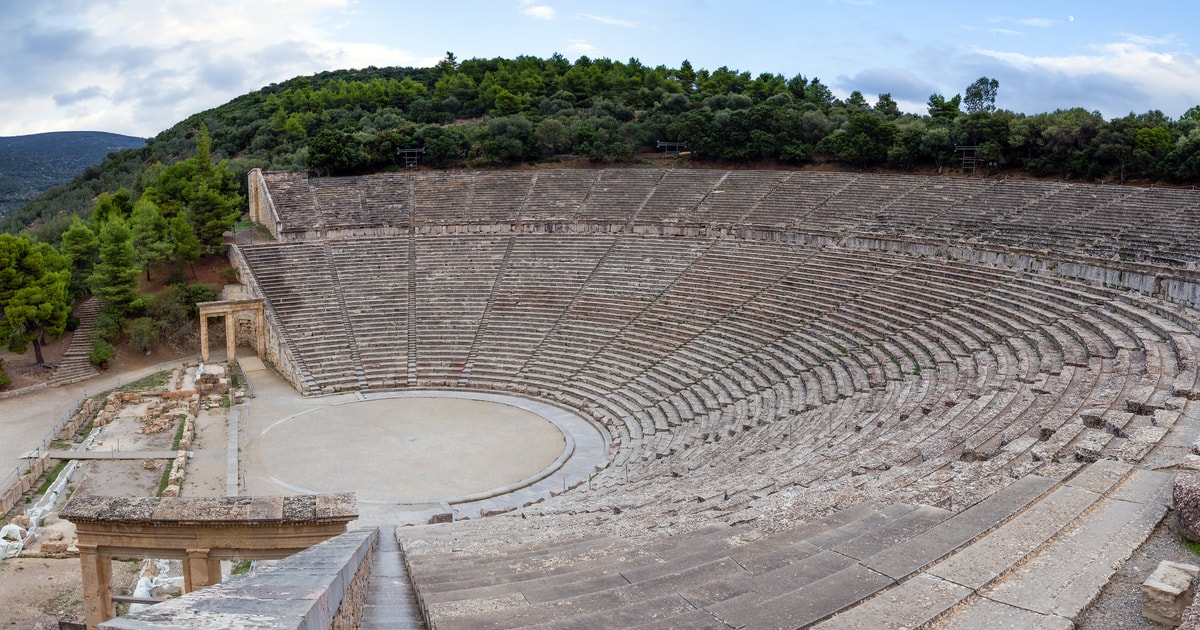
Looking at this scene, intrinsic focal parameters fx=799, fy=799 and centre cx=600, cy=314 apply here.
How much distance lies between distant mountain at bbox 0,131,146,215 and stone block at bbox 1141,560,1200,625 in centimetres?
8601

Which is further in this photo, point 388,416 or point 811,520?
point 388,416

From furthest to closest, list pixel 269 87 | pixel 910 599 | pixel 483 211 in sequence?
1. pixel 269 87
2. pixel 483 211
3. pixel 910 599

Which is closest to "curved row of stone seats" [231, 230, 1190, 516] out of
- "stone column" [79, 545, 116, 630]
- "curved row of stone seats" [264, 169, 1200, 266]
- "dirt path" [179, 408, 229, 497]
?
"curved row of stone seats" [264, 169, 1200, 266]

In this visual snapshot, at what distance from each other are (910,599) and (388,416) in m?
18.2

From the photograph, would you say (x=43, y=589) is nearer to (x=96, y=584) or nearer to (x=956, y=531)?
(x=96, y=584)

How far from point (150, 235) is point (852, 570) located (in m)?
30.8

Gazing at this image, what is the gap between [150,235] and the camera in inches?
1171

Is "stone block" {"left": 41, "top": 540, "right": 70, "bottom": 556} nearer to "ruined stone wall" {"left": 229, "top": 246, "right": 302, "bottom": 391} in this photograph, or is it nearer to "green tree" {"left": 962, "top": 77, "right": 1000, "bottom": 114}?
"ruined stone wall" {"left": 229, "top": 246, "right": 302, "bottom": 391}

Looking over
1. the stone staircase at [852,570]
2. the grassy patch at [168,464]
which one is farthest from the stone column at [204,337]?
the stone staircase at [852,570]

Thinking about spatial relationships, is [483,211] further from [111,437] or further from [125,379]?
[111,437]

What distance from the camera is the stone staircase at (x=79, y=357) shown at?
84.9 feet

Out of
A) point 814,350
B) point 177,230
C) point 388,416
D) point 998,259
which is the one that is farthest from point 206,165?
point 998,259

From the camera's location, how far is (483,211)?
34.0 m

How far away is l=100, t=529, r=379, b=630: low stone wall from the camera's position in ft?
12.2
